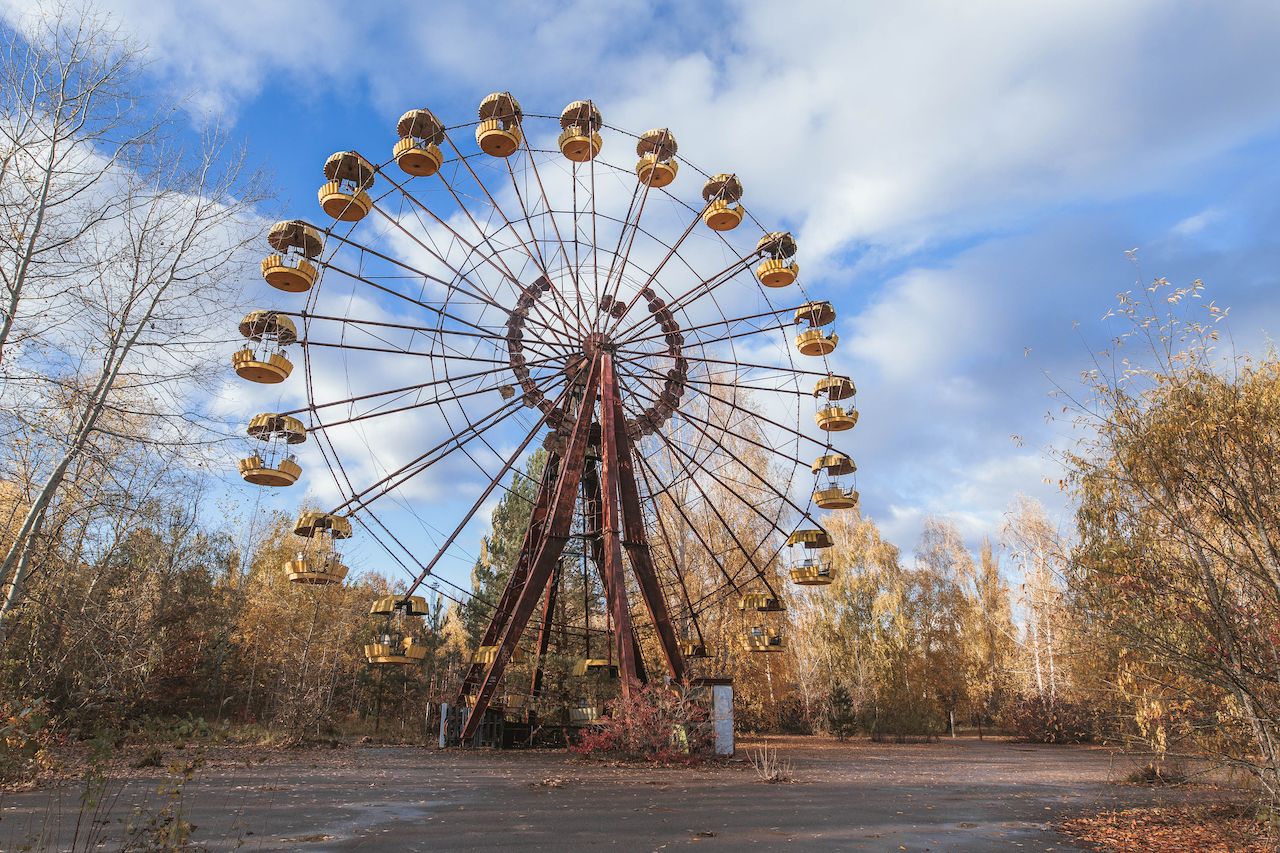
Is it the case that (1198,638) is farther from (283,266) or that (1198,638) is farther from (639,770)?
(283,266)

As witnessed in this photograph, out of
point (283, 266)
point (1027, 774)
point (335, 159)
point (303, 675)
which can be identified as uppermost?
point (335, 159)

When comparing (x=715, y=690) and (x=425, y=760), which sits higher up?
(x=715, y=690)

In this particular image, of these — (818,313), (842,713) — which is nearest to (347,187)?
(818,313)

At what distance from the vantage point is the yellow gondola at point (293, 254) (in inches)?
639

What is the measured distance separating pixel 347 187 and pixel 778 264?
36.0 feet

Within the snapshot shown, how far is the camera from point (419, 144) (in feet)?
60.0

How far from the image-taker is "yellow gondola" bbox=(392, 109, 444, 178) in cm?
1805

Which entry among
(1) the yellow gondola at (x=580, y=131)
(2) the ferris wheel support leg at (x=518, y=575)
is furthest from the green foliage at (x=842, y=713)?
(1) the yellow gondola at (x=580, y=131)

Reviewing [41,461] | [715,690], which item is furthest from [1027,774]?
[41,461]

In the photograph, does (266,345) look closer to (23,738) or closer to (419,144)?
(419,144)

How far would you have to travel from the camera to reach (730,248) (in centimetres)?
2191

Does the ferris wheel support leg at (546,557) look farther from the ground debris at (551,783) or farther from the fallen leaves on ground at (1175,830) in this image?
the fallen leaves on ground at (1175,830)

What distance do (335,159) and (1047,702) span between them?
119ft

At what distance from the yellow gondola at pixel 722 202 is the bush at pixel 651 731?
41.3ft
